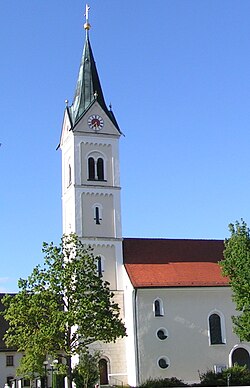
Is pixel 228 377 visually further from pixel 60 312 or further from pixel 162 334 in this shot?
pixel 60 312

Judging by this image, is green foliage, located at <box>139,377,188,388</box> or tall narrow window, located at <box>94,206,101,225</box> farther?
tall narrow window, located at <box>94,206,101,225</box>

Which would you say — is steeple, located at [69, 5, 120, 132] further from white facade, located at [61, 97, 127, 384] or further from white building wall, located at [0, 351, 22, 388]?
white building wall, located at [0, 351, 22, 388]

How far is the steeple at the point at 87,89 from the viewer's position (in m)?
53.8

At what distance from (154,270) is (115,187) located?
7.75 m

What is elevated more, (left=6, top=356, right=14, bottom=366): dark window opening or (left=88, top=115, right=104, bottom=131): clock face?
(left=88, top=115, right=104, bottom=131): clock face

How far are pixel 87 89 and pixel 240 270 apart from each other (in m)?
24.3

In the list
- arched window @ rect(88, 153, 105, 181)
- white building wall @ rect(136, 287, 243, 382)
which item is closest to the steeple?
arched window @ rect(88, 153, 105, 181)

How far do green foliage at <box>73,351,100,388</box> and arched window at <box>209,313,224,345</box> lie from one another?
33.0 feet

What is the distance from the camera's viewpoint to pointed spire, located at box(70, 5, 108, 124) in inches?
2125

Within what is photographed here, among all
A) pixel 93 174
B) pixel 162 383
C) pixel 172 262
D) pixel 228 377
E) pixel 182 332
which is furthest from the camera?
pixel 93 174

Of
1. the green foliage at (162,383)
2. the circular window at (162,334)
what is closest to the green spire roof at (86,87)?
the circular window at (162,334)

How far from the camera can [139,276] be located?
4912 centimetres

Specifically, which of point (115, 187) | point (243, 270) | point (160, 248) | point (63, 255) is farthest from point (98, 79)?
point (243, 270)

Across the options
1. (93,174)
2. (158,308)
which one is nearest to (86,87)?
(93,174)
